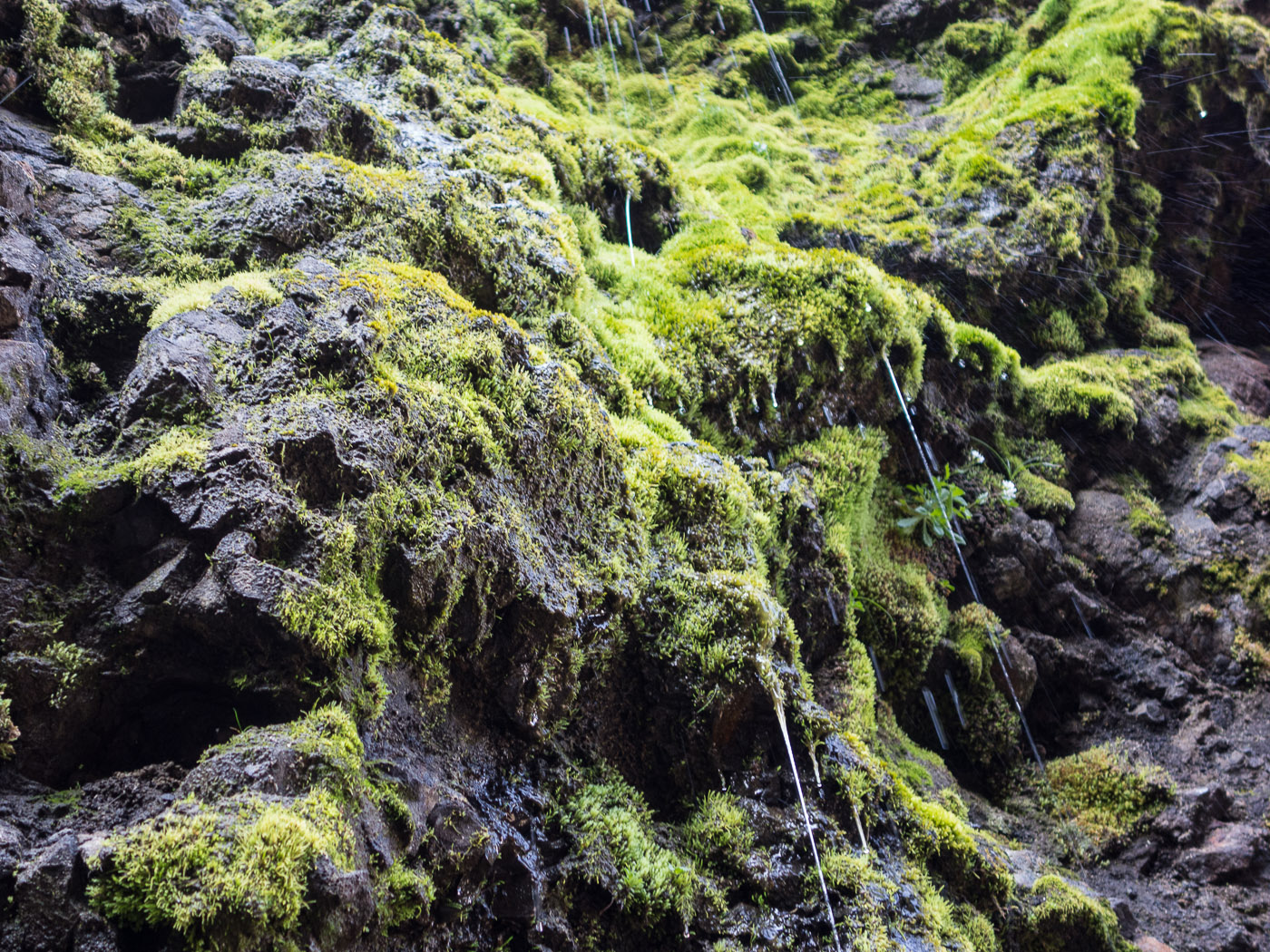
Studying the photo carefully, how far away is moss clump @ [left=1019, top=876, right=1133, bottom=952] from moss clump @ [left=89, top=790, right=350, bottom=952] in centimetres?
434

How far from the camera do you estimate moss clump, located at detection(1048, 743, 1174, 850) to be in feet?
20.3

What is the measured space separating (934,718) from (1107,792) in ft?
5.14

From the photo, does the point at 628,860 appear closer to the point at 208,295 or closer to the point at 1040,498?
the point at 208,295

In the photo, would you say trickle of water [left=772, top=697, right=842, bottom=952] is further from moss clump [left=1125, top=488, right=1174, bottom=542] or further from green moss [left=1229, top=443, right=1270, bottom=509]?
green moss [left=1229, top=443, right=1270, bottom=509]

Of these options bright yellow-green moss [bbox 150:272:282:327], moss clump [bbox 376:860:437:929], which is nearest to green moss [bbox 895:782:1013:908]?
moss clump [bbox 376:860:437:929]

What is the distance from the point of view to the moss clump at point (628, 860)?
3131 millimetres

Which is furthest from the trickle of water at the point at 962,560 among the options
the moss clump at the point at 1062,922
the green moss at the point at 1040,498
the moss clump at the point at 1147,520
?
the moss clump at the point at 1147,520

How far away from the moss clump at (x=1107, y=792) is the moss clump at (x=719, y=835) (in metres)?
4.20

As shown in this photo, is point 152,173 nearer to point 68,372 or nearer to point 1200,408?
point 68,372

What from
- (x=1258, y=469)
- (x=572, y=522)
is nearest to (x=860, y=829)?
(x=572, y=522)

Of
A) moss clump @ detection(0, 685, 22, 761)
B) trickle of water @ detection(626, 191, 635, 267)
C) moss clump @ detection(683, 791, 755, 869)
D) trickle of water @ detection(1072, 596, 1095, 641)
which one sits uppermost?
trickle of water @ detection(626, 191, 635, 267)

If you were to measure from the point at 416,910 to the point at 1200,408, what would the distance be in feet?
34.5

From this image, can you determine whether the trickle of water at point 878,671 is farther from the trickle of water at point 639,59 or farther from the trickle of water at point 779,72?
the trickle of water at point 779,72

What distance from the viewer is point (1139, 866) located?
19.6ft
